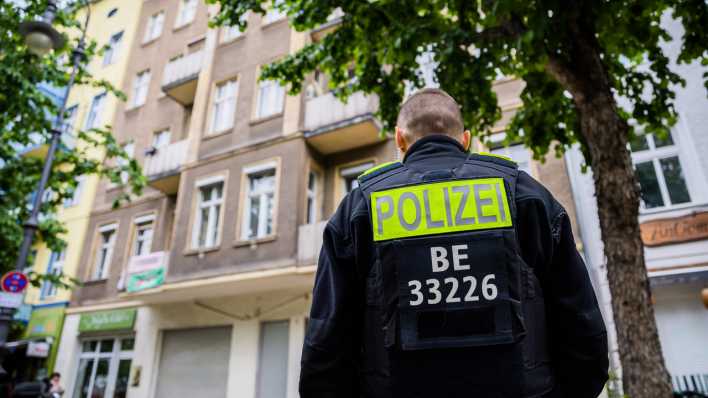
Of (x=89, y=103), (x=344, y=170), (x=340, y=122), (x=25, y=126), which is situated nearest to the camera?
(x=25, y=126)

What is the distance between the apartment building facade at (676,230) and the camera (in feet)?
29.0

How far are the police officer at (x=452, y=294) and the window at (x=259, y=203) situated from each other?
427 inches

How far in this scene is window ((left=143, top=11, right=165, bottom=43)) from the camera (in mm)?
20875

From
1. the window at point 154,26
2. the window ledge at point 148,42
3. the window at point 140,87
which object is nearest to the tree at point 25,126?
the window at point 140,87

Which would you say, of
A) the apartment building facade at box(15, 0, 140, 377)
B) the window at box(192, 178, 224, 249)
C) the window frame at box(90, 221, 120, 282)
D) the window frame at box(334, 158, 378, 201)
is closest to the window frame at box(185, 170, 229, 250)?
the window at box(192, 178, 224, 249)

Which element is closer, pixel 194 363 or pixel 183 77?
pixel 194 363

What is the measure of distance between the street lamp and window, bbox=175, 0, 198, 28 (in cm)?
1199

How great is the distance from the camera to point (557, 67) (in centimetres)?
606

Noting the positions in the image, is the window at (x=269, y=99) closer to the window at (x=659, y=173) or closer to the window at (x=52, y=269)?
the window at (x=659, y=173)

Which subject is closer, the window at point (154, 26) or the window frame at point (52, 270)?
the window frame at point (52, 270)

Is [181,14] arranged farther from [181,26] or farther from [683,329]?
[683,329]

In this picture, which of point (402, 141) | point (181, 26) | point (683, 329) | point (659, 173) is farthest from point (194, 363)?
point (181, 26)

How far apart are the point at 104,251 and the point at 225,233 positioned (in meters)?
7.51

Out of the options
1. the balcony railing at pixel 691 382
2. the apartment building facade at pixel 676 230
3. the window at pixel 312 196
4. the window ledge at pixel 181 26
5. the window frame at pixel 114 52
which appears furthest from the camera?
the window frame at pixel 114 52
